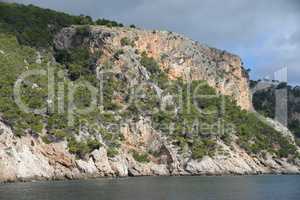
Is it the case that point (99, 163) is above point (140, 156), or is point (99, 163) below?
below

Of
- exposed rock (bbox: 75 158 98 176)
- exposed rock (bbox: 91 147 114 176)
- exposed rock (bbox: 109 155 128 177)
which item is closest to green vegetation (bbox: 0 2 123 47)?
exposed rock (bbox: 109 155 128 177)

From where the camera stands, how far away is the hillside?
100375mm

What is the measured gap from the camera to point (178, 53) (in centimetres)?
15312

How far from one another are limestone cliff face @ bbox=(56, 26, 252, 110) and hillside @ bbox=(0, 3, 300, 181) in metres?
0.29

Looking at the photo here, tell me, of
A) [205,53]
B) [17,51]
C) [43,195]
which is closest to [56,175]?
[43,195]

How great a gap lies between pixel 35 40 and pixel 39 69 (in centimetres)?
2071

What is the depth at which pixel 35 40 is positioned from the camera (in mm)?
142750

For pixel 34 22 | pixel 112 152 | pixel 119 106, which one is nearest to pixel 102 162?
pixel 112 152

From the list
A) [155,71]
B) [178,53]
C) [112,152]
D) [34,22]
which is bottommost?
[112,152]

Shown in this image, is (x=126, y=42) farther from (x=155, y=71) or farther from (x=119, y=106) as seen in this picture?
(x=119, y=106)

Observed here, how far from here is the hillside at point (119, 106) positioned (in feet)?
329

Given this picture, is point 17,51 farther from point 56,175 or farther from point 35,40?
point 56,175

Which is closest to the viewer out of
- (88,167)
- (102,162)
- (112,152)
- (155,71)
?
(88,167)

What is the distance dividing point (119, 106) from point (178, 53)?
109 ft
